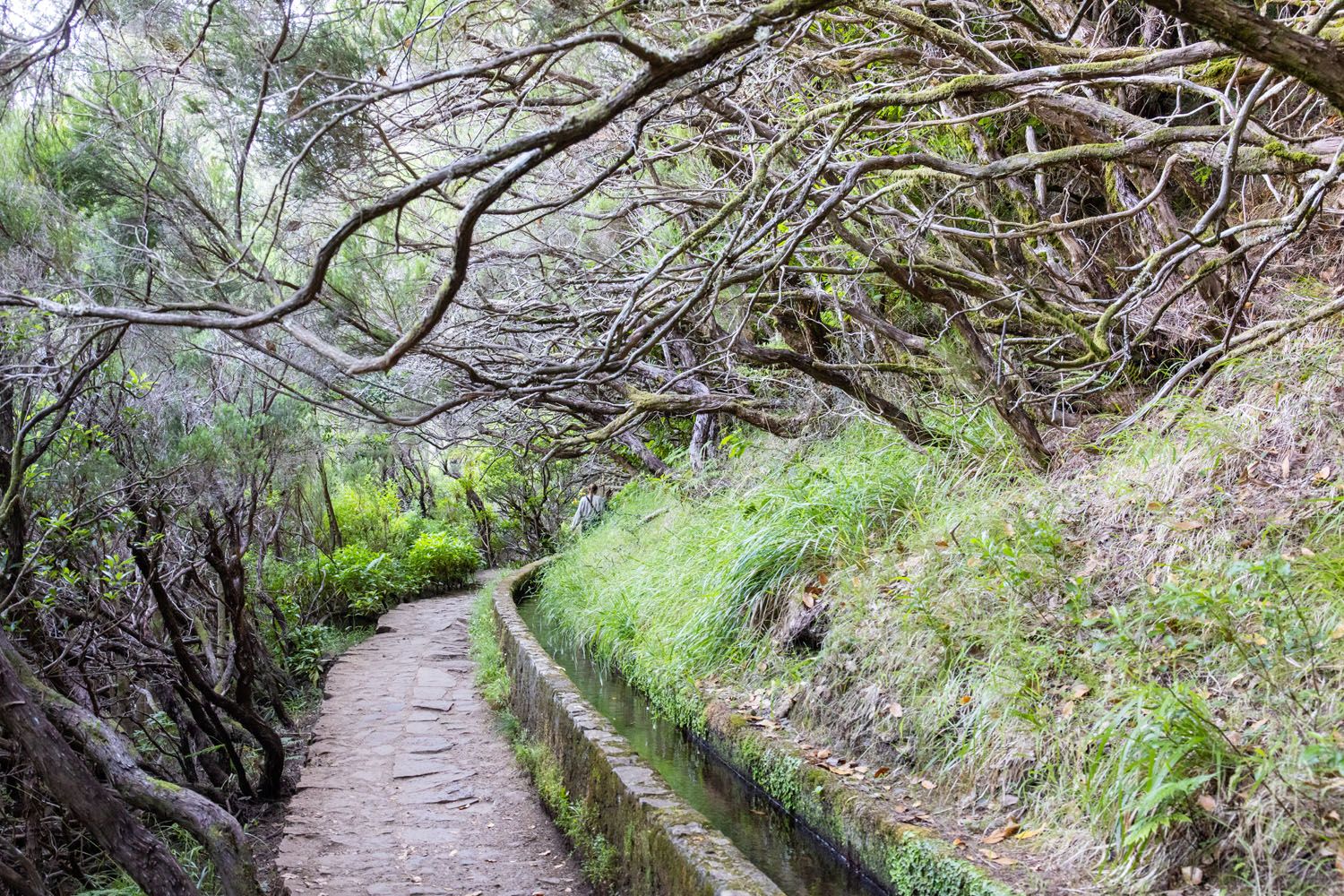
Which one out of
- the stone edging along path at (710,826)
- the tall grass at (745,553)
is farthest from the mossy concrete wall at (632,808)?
the tall grass at (745,553)

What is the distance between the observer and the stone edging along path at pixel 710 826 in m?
3.33

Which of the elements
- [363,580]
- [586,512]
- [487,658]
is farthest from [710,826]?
[586,512]

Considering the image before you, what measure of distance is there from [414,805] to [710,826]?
2.79m

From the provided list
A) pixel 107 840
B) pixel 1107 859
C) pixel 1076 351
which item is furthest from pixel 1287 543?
pixel 107 840

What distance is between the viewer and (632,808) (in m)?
4.07

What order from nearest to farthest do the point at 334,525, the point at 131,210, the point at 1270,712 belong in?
the point at 1270,712 → the point at 131,210 → the point at 334,525

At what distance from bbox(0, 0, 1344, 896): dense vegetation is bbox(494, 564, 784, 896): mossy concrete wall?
3.28 ft

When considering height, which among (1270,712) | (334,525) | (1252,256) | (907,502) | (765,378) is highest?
(1252,256)

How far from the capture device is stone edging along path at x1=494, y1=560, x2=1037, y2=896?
3332 millimetres

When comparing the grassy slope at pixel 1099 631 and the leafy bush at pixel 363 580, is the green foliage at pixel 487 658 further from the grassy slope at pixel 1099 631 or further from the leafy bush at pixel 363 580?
the grassy slope at pixel 1099 631

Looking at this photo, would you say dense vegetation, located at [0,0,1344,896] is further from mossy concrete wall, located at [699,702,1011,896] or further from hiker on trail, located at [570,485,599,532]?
hiker on trail, located at [570,485,599,532]

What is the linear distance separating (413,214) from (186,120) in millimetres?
1971

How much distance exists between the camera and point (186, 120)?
493 centimetres

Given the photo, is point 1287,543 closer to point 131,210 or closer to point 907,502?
point 907,502
